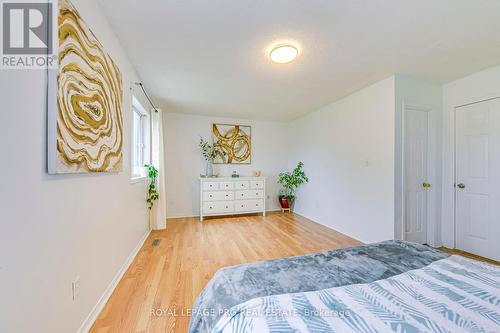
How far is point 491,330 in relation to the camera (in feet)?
1.98

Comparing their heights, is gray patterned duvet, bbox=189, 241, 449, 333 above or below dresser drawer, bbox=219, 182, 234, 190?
below

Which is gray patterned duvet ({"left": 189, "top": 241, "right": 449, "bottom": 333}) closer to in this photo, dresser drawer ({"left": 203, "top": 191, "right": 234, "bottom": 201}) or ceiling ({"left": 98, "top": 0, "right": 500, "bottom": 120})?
ceiling ({"left": 98, "top": 0, "right": 500, "bottom": 120})

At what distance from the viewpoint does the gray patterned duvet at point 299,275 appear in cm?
83

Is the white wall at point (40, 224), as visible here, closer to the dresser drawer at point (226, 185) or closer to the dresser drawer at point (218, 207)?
the dresser drawer at point (218, 207)

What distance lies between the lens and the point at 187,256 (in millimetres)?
2355

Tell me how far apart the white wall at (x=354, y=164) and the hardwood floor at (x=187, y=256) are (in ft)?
1.14

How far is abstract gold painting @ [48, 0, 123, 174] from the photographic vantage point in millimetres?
984

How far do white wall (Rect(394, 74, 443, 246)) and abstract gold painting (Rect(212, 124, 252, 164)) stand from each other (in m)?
2.92

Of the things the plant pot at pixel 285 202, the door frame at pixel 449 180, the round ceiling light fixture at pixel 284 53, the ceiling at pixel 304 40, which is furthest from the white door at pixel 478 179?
the plant pot at pixel 285 202

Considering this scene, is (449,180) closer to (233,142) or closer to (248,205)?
(248,205)

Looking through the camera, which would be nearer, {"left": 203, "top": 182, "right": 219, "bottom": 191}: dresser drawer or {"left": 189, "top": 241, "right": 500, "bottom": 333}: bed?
{"left": 189, "top": 241, "right": 500, "bottom": 333}: bed

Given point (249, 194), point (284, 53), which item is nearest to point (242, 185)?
point (249, 194)

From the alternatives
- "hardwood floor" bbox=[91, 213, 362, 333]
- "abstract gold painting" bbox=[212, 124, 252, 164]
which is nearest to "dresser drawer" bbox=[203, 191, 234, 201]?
"hardwood floor" bbox=[91, 213, 362, 333]

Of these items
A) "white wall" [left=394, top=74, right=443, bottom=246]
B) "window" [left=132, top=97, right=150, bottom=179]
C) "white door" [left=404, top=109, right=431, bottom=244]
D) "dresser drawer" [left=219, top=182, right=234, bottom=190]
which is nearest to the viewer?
"white wall" [left=394, top=74, right=443, bottom=246]
